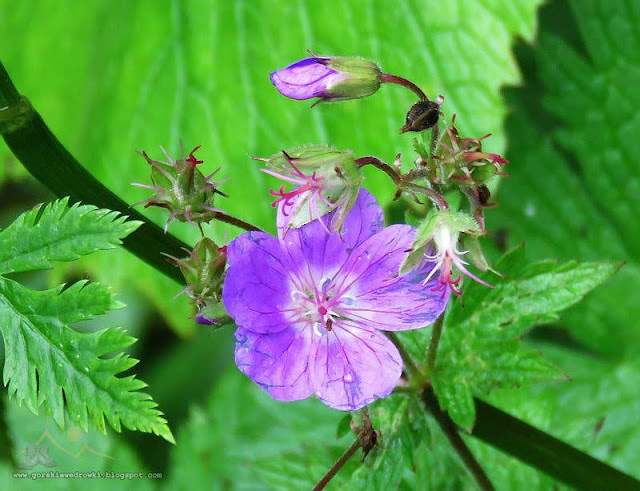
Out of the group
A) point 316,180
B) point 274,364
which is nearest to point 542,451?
point 274,364

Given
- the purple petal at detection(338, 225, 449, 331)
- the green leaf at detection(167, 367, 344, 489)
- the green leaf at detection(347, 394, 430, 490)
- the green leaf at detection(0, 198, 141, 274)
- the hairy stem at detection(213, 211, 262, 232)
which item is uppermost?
the green leaf at detection(0, 198, 141, 274)

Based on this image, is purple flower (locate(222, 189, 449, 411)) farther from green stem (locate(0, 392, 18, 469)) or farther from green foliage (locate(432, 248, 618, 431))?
green stem (locate(0, 392, 18, 469))

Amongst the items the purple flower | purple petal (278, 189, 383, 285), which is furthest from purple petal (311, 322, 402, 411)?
purple petal (278, 189, 383, 285)

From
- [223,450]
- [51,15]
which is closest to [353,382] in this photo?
[223,450]

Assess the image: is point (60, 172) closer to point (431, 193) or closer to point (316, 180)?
point (316, 180)

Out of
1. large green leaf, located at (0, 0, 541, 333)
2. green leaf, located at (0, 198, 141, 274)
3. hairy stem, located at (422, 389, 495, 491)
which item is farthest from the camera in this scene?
large green leaf, located at (0, 0, 541, 333)

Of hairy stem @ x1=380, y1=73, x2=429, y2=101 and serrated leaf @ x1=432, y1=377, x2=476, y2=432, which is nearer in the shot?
hairy stem @ x1=380, y1=73, x2=429, y2=101

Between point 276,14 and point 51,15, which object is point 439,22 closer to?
point 276,14

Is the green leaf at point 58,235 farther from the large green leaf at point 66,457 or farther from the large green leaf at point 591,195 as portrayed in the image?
the large green leaf at point 591,195
